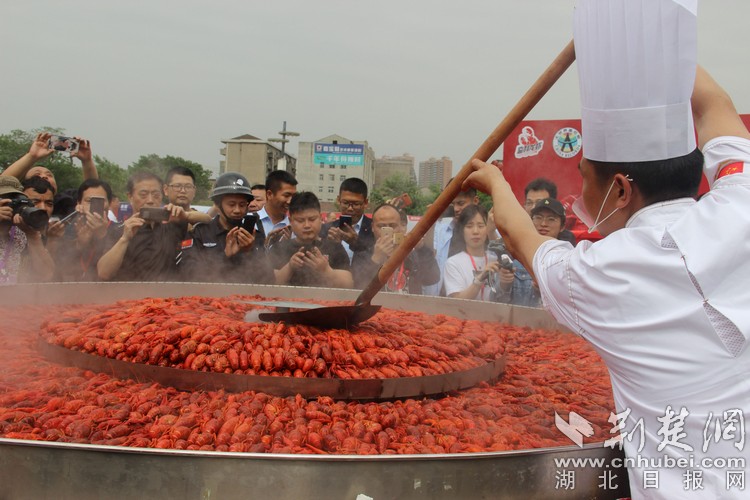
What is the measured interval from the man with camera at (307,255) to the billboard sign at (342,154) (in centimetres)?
4541

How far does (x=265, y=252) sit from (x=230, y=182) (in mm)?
976

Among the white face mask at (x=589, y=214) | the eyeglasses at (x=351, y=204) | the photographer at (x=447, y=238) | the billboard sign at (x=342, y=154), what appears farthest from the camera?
the billboard sign at (x=342, y=154)

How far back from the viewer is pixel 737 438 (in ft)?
5.10

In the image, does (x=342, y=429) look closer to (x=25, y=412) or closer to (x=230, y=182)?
(x=25, y=412)

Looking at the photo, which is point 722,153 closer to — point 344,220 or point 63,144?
point 344,220

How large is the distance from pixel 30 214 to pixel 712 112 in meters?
5.33

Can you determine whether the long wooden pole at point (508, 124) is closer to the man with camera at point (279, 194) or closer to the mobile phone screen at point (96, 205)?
the mobile phone screen at point (96, 205)

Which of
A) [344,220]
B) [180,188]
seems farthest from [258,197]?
[344,220]

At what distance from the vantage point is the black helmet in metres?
6.15

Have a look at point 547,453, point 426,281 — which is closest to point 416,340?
point 547,453

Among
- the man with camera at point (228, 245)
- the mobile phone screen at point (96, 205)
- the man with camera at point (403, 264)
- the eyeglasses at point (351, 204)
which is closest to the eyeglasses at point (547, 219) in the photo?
the man with camera at point (403, 264)

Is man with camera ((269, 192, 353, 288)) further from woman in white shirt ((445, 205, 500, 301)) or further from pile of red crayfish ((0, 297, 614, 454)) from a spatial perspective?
pile of red crayfish ((0, 297, 614, 454))

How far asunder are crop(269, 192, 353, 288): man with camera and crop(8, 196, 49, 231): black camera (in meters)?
2.42

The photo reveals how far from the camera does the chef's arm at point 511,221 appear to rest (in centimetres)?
194
